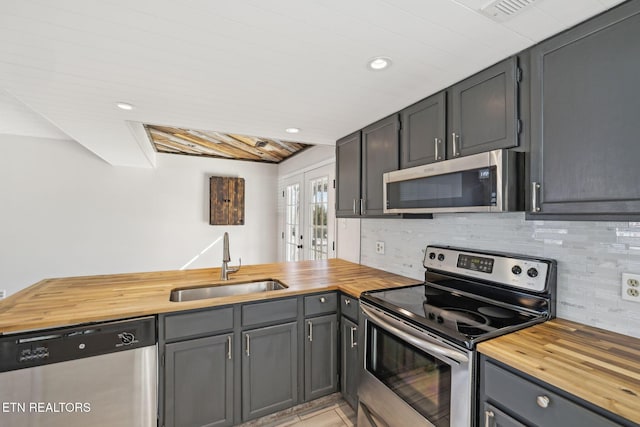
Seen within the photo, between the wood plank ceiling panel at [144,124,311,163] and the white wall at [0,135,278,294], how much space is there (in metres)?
0.22

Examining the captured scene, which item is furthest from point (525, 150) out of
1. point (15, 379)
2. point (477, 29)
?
point (15, 379)

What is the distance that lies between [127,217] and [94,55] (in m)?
3.44

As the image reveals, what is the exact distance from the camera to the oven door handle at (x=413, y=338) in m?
1.17

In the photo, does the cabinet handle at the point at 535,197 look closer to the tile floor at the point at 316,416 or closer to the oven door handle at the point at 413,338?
the oven door handle at the point at 413,338

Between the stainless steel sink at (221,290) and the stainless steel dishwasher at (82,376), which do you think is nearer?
the stainless steel dishwasher at (82,376)

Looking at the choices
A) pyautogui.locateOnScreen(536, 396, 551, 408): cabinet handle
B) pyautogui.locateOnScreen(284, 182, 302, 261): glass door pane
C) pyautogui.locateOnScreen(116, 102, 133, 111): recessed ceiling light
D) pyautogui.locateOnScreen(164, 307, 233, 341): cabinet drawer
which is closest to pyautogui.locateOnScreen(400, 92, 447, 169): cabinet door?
pyautogui.locateOnScreen(536, 396, 551, 408): cabinet handle

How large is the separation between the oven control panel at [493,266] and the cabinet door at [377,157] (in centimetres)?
54

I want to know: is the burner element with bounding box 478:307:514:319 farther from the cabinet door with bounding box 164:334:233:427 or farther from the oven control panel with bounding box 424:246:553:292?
the cabinet door with bounding box 164:334:233:427

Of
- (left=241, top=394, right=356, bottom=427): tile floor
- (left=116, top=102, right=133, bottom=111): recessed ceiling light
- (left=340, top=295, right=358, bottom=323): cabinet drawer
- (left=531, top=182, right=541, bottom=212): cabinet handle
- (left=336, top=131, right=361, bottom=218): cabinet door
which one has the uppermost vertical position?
(left=116, top=102, right=133, bottom=111): recessed ceiling light

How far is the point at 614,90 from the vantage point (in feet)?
3.39

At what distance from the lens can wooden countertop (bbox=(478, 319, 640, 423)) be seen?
0.81 meters

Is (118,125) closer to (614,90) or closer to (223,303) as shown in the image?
(223,303)

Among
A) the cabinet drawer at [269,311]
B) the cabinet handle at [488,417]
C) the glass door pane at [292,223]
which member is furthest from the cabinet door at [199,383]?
the glass door pane at [292,223]

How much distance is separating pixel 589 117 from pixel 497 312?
99cm
